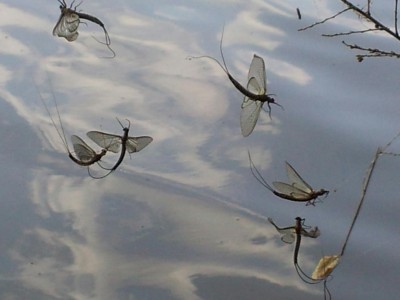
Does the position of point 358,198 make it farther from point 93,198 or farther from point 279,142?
point 93,198

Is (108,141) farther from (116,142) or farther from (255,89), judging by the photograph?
(255,89)

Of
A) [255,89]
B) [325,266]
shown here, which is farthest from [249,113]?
[325,266]

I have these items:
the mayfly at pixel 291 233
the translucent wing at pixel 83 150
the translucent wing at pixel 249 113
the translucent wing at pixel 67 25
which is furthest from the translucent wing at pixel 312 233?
the translucent wing at pixel 67 25

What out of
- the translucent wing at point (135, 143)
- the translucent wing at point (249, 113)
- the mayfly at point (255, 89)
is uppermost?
the mayfly at point (255, 89)

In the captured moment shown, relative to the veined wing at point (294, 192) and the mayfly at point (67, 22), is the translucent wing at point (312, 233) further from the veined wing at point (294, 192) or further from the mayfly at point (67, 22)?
the mayfly at point (67, 22)

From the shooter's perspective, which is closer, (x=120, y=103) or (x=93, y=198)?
(x=93, y=198)

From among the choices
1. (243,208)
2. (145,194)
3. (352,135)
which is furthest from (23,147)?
(352,135)
